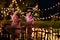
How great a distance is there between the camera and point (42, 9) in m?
13.1

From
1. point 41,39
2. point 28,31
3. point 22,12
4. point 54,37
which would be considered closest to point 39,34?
point 41,39

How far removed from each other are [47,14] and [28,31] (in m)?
10.4

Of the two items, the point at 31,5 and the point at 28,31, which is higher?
the point at 31,5

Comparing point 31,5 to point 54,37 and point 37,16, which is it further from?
point 54,37

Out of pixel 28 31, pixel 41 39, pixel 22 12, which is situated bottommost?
pixel 41 39

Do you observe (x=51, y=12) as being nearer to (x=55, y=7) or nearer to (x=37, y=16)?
(x=55, y=7)

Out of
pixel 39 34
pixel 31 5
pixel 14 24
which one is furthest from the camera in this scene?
pixel 31 5

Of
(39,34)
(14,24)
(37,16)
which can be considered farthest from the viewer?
(37,16)

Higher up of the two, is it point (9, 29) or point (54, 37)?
point (9, 29)

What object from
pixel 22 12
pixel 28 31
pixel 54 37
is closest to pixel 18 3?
pixel 22 12

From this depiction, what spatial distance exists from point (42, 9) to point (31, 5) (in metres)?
0.83

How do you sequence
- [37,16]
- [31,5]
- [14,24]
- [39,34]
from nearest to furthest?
[14,24] → [39,34] → [37,16] → [31,5]

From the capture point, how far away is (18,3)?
40.9 ft

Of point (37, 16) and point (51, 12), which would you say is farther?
point (51, 12)
